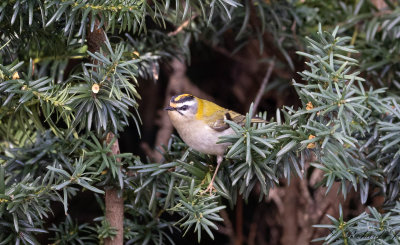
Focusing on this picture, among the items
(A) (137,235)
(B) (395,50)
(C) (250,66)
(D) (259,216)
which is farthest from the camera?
(C) (250,66)

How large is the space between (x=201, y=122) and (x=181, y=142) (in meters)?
0.08

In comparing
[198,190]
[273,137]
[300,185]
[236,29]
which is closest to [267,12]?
[236,29]

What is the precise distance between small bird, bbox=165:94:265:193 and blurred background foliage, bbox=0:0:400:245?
0.04 m

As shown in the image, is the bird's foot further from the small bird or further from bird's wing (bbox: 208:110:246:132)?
bird's wing (bbox: 208:110:246:132)

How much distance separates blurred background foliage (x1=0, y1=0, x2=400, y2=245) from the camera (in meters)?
0.96

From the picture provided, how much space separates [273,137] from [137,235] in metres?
0.48

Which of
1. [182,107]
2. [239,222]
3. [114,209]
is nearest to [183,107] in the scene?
[182,107]

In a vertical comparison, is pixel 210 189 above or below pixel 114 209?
above

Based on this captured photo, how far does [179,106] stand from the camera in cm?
136

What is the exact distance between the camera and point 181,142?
132 cm

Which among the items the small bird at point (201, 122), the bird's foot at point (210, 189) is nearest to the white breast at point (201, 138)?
the small bird at point (201, 122)

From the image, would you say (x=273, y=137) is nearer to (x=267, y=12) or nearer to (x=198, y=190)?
(x=198, y=190)

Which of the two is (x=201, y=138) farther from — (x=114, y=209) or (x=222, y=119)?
(x=114, y=209)

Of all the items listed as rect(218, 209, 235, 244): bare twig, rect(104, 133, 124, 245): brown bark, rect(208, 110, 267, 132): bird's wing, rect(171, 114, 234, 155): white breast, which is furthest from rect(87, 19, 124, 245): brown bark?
rect(218, 209, 235, 244): bare twig
